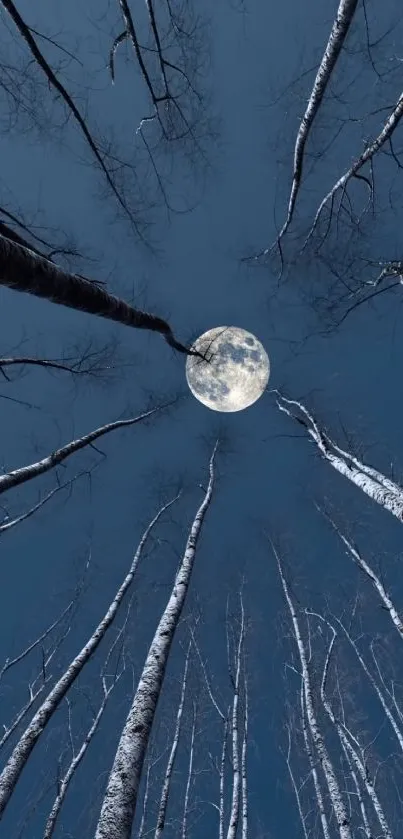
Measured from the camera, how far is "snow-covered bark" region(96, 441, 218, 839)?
3.14 m

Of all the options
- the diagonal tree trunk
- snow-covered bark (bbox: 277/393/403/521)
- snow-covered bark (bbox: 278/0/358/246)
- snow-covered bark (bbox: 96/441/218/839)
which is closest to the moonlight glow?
snow-covered bark (bbox: 277/393/403/521)

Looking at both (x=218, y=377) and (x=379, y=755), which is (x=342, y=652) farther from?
(x=218, y=377)

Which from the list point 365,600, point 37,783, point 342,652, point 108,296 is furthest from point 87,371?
point 37,783

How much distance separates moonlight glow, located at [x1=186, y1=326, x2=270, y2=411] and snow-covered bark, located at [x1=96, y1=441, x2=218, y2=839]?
22.2 feet

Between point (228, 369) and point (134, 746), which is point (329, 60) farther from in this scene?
point (228, 369)

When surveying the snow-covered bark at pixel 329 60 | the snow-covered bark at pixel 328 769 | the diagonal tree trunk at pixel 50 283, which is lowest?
the snow-covered bark at pixel 328 769

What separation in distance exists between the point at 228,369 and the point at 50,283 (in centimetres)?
867

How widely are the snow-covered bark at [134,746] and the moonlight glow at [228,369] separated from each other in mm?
6773

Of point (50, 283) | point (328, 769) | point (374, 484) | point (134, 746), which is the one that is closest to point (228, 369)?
point (374, 484)

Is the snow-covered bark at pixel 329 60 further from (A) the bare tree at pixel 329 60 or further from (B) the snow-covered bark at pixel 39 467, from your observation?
(B) the snow-covered bark at pixel 39 467

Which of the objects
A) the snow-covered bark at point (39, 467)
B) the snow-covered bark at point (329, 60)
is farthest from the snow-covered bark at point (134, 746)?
the snow-covered bark at point (329, 60)

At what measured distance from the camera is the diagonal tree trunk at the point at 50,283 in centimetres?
253

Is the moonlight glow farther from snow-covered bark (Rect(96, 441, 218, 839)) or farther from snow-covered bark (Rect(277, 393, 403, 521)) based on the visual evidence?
snow-covered bark (Rect(96, 441, 218, 839))

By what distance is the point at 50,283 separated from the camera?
9.83 feet
